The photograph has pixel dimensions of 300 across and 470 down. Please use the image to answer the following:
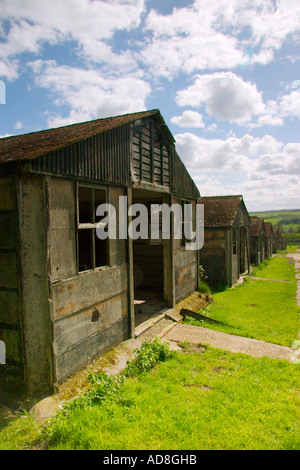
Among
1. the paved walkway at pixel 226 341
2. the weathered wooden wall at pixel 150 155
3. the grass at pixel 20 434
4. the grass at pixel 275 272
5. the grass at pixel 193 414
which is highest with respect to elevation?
the weathered wooden wall at pixel 150 155

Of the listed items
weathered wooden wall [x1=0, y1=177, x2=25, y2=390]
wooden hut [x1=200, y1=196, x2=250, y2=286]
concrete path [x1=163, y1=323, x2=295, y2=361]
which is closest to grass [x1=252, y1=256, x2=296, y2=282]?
wooden hut [x1=200, y1=196, x2=250, y2=286]

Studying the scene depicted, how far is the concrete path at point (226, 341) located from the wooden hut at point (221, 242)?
8.40 metres

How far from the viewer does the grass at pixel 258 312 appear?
973 cm

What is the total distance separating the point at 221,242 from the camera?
18.1 m

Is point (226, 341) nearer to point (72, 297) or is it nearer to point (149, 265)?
point (72, 297)

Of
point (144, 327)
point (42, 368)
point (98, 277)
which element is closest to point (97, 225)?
point (98, 277)

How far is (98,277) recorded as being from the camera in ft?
22.7

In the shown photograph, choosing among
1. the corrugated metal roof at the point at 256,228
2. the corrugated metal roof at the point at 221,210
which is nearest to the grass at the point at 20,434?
the corrugated metal roof at the point at 221,210

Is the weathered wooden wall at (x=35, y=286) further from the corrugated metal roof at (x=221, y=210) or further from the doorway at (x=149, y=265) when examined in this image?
the corrugated metal roof at (x=221, y=210)

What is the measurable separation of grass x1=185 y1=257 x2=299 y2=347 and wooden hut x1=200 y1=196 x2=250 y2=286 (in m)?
1.18

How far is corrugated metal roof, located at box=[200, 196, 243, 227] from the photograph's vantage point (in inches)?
718

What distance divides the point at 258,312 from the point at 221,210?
8.08m

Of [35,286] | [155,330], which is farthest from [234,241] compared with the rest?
[35,286]

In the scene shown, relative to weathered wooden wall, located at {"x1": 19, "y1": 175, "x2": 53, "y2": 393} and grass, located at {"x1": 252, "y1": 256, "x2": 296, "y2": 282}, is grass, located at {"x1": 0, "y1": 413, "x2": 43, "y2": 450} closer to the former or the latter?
weathered wooden wall, located at {"x1": 19, "y1": 175, "x2": 53, "y2": 393}
